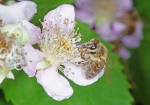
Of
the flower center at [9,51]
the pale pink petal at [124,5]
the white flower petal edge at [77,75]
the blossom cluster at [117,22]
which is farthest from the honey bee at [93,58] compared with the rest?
the pale pink petal at [124,5]

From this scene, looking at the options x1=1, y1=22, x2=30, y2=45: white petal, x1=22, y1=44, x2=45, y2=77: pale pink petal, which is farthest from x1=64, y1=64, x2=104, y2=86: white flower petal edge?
x1=1, y1=22, x2=30, y2=45: white petal

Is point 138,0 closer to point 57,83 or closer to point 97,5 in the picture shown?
point 97,5

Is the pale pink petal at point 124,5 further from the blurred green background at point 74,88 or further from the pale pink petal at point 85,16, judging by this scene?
the blurred green background at point 74,88

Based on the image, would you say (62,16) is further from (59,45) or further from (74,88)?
(74,88)

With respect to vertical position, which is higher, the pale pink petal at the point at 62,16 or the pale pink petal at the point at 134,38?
the pale pink petal at the point at 62,16

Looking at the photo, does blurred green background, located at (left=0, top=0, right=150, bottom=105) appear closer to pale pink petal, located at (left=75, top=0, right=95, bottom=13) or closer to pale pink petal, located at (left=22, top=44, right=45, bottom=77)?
pale pink petal, located at (left=22, top=44, right=45, bottom=77)

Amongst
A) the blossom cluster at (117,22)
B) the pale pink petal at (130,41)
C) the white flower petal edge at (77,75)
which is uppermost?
the white flower petal edge at (77,75)
